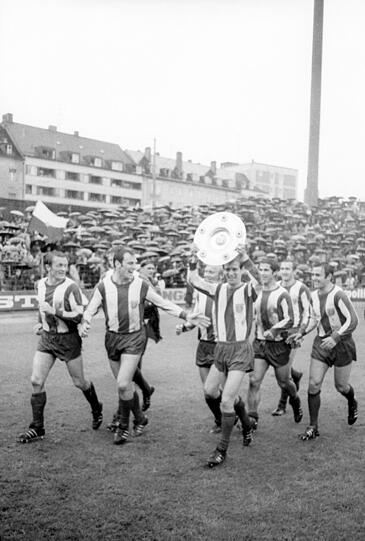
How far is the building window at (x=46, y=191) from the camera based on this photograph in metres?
56.9

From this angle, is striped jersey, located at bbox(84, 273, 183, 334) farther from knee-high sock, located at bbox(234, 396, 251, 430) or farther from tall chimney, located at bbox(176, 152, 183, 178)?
tall chimney, located at bbox(176, 152, 183, 178)

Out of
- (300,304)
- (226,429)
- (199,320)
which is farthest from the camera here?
(300,304)

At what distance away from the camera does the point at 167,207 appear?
33.2 m

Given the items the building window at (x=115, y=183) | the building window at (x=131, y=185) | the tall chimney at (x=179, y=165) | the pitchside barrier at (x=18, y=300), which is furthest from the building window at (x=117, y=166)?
the pitchside barrier at (x=18, y=300)

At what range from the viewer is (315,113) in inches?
1939

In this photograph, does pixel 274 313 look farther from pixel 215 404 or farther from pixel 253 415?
pixel 215 404

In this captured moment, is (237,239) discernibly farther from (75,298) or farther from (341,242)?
(341,242)

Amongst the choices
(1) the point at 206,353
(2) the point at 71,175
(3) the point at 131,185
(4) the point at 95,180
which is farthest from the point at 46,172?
(1) the point at 206,353

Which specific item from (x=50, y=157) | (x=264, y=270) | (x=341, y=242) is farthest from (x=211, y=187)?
(x=264, y=270)

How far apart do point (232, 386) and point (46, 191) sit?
5418 cm

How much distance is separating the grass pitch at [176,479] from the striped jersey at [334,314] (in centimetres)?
121

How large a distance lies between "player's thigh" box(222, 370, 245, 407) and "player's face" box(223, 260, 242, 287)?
0.95m

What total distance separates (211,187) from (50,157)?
72.5 ft

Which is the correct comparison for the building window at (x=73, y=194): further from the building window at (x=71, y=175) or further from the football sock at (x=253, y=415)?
the football sock at (x=253, y=415)
